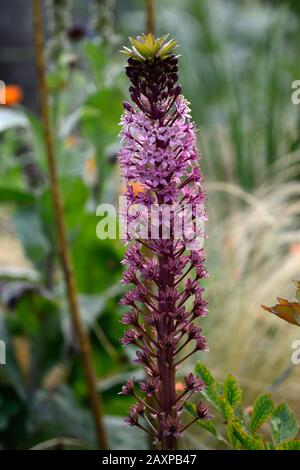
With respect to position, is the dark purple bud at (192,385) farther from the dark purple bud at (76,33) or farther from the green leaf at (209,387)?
the dark purple bud at (76,33)

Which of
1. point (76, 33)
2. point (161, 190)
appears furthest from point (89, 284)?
point (161, 190)

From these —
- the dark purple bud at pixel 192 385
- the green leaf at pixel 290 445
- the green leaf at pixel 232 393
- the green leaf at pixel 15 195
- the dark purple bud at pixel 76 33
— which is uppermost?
the dark purple bud at pixel 76 33

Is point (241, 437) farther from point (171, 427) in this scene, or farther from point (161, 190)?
point (161, 190)

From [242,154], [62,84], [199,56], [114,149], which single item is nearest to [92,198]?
[114,149]

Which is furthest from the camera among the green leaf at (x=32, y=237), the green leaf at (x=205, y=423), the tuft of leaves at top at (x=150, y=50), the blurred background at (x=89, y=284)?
the green leaf at (x=32, y=237)

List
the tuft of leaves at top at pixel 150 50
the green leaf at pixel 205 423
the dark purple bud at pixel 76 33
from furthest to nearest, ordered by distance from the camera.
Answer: the dark purple bud at pixel 76 33
the green leaf at pixel 205 423
the tuft of leaves at top at pixel 150 50

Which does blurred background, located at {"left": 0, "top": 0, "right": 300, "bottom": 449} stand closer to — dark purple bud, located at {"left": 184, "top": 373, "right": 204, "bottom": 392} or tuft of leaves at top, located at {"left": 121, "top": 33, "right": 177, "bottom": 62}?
dark purple bud, located at {"left": 184, "top": 373, "right": 204, "bottom": 392}

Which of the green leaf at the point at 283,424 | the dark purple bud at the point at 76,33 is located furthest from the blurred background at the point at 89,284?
the green leaf at the point at 283,424
